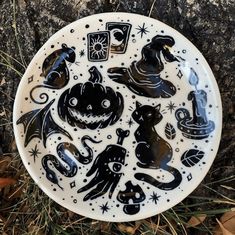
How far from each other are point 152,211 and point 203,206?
0.12 meters

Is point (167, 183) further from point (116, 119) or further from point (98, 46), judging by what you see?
point (98, 46)

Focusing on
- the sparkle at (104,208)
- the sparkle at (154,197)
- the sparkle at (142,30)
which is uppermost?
the sparkle at (142,30)

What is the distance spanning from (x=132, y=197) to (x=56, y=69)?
0.97 ft

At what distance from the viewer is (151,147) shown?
3.88 feet

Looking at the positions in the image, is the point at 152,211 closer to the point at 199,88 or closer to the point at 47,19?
the point at 199,88

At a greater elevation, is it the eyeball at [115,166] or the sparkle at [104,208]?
the eyeball at [115,166]

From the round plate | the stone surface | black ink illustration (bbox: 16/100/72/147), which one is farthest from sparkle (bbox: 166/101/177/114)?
black ink illustration (bbox: 16/100/72/147)

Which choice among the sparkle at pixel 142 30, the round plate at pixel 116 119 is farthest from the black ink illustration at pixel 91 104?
the sparkle at pixel 142 30

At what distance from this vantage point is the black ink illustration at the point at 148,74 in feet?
3.78

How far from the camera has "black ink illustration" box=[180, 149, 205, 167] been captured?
1.17m

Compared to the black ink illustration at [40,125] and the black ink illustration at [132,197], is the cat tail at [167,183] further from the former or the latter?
the black ink illustration at [40,125]

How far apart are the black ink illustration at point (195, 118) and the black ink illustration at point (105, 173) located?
0.13 metres

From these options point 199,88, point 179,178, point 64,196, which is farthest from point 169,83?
point 64,196

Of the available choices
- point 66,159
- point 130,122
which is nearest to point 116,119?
point 130,122
